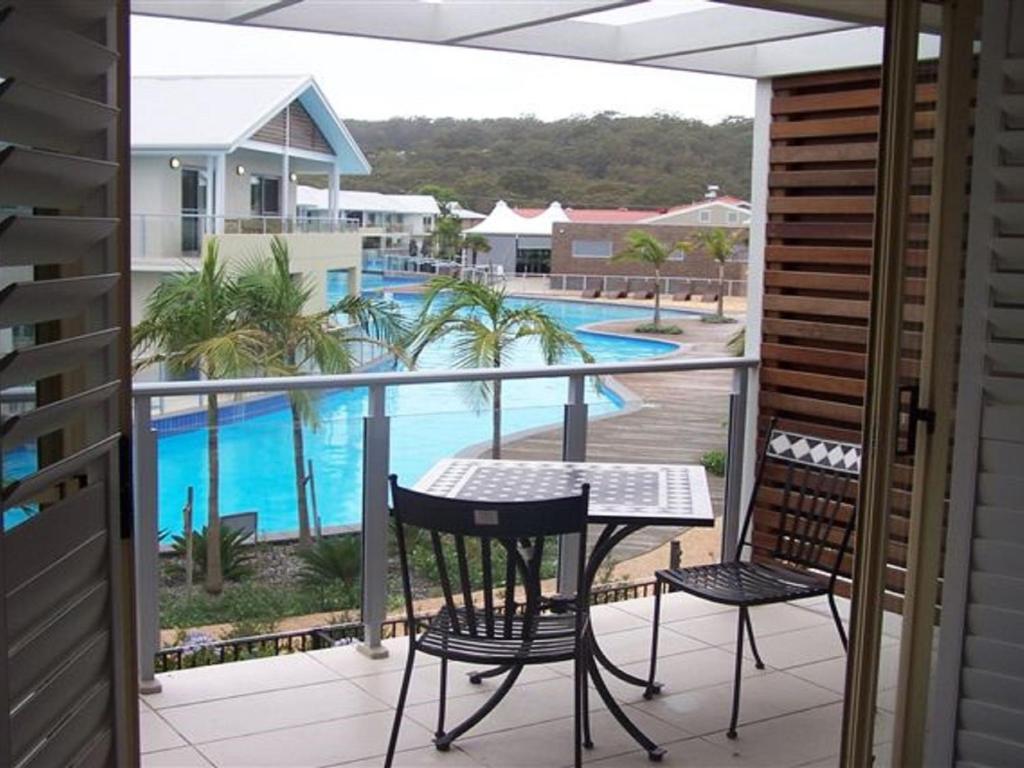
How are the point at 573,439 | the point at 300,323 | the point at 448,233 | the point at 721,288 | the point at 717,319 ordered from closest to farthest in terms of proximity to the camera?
the point at 573,439, the point at 300,323, the point at 717,319, the point at 721,288, the point at 448,233

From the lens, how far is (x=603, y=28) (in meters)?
5.25

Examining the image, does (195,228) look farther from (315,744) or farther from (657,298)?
(315,744)

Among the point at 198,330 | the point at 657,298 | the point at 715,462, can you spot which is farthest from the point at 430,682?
the point at 657,298

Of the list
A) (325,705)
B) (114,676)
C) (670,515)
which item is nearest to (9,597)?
(114,676)

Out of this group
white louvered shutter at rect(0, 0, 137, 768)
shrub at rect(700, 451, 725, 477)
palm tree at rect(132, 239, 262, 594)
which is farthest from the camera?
palm tree at rect(132, 239, 262, 594)

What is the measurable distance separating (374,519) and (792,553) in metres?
1.52

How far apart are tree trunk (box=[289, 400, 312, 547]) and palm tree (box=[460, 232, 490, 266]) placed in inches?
640

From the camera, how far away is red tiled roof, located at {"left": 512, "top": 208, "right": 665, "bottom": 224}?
19531 millimetres

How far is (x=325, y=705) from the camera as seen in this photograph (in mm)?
3979

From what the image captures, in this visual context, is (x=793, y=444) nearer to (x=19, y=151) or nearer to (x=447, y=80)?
(x=19, y=151)

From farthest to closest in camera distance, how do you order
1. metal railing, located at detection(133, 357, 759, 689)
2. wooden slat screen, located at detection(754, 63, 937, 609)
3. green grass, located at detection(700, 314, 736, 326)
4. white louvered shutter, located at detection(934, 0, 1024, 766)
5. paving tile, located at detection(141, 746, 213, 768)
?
1. green grass, located at detection(700, 314, 736, 326)
2. wooden slat screen, located at detection(754, 63, 937, 609)
3. metal railing, located at detection(133, 357, 759, 689)
4. paving tile, located at detection(141, 746, 213, 768)
5. white louvered shutter, located at detection(934, 0, 1024, 766)

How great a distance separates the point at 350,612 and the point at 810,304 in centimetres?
233

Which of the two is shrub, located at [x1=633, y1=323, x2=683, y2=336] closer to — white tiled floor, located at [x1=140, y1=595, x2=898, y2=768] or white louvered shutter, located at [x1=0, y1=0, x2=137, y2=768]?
white tiled floor, located at [x1=140, y1=595, x2=898, y2=768]

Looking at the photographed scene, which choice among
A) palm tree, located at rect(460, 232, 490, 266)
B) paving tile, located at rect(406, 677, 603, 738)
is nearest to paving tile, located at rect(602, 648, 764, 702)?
paving tile, located at rect(406, 677, 603, 738)
